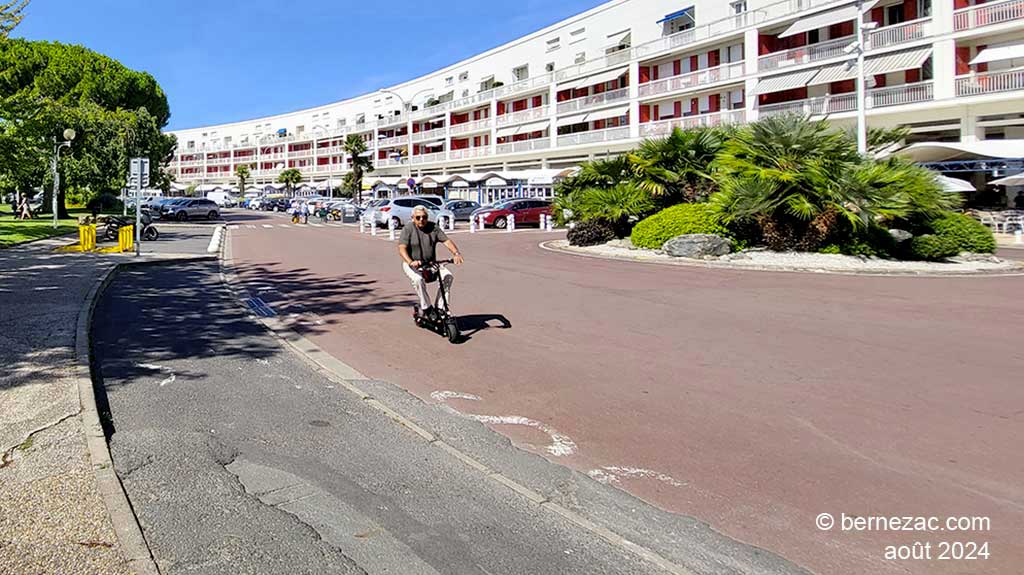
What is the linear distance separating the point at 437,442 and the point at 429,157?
70.0m

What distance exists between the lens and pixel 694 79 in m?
45.4

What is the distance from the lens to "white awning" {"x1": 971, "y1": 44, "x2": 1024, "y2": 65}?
30703 millimetres

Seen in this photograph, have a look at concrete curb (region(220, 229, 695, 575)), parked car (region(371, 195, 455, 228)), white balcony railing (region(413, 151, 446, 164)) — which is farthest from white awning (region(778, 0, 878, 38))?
white balcony railing (region(413, 151, 446, 164))

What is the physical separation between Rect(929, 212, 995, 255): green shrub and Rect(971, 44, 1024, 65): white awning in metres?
16.8

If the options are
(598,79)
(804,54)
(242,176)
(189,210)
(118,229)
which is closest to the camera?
(118,229)

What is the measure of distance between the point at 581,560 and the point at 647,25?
2002 inches

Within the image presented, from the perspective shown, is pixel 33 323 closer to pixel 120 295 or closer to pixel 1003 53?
pixel 120 295

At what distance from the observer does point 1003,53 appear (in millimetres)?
31141

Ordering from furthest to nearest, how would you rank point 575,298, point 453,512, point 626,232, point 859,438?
1. point 626,232
2. point 575,298
3. point 859,438
4. point 453,512

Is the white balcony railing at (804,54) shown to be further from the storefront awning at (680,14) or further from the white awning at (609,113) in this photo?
the white awning at (609,113)

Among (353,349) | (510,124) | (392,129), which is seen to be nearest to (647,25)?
(510,124)

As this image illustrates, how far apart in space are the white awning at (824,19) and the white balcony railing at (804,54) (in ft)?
2.79

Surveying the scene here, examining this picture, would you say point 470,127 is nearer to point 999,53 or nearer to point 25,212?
point 25,212

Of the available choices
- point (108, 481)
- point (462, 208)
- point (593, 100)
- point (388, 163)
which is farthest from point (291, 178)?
point (108, 481)
